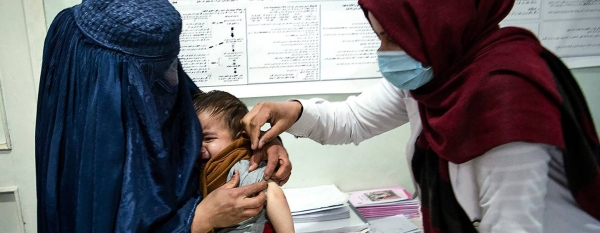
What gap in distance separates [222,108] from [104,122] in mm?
417

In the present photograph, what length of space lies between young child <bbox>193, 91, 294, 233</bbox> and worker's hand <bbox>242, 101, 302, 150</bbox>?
0.04 m

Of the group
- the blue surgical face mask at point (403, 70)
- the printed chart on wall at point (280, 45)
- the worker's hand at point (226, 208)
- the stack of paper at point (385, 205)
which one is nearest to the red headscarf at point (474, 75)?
the blue surgical face mask at point (403, 70)

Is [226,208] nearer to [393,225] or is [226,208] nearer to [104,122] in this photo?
[104,122]

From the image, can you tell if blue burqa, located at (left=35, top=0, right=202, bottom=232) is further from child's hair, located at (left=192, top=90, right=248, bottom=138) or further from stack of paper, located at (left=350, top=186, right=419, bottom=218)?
stack of paper, located at (left=350, top=186, right=419, bottom=218)

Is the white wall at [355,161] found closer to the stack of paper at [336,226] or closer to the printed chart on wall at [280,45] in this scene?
the printed chart on wall at [280,45]

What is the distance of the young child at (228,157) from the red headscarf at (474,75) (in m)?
0.41

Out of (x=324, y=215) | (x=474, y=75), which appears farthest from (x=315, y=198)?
(x=474, y=75)

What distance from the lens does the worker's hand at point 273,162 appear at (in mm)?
1177

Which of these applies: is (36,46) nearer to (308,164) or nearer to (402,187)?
(308,164)

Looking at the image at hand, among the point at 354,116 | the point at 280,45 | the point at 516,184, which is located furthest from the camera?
the point at 280,45

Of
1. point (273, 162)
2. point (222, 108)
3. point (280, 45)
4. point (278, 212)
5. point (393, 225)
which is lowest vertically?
point (393, 225)

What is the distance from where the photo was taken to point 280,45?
1.72 meters

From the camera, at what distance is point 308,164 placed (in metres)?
1.88

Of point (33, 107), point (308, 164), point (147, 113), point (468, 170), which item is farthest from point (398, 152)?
point (33, 107)
